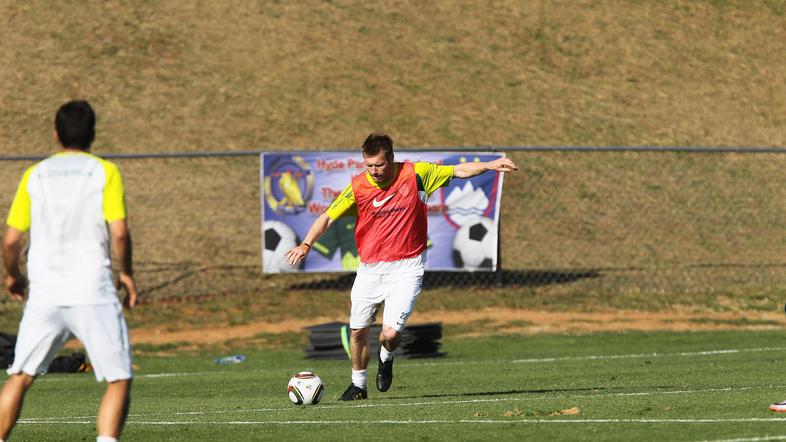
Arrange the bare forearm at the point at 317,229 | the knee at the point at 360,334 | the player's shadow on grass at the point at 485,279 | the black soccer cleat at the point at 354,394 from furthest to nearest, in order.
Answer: the player's shadow on grass at the point at 485,279, the black soccer cleat at the point at 354,394, the knee at the point at 360,334, the bare forearm at the point at 317,229

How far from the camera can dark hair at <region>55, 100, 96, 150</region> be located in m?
7.62

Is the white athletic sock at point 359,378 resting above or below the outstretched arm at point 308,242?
below

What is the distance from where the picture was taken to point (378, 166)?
1184cm

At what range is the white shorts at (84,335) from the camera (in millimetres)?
7543

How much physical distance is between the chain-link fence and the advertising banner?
Result: 213cm

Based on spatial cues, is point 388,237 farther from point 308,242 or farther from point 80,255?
point 80,255

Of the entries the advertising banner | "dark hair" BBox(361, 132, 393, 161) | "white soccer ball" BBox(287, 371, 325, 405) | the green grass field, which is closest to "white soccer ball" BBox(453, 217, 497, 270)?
the advertising banner

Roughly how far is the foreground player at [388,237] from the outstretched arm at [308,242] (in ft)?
0.04

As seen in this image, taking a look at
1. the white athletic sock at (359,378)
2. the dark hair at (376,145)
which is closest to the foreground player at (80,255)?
the dark hair at (376,145)

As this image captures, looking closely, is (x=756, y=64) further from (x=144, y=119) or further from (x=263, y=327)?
(x=263, y=327)

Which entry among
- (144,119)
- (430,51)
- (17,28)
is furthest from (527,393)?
(17,28)

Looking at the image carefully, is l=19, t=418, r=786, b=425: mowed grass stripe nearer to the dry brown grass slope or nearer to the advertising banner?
the advertising banner

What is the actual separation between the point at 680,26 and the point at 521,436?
3675cm

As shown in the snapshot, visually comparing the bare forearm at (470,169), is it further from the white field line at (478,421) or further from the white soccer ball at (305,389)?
the white field line at (478,421)
